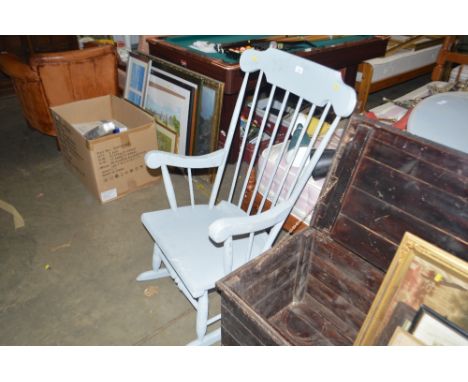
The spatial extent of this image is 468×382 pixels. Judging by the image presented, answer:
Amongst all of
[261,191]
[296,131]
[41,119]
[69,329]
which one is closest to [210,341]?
[69,329]

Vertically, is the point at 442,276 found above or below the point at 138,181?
above

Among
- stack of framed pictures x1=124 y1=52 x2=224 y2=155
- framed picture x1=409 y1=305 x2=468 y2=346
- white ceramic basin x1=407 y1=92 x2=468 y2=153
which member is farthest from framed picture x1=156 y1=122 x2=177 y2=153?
framed picture x1=409 y1=305 x2=468 y2=346

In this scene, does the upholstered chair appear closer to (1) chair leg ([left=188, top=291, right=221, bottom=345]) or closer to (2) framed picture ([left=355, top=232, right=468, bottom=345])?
(1) chair leg ([left=188, top=291, right=221, bottom=345])

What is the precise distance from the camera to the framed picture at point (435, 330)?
37.0 inches

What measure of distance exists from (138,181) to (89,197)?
1.17 ft

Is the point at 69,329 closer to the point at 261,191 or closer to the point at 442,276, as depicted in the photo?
the point at 261,191

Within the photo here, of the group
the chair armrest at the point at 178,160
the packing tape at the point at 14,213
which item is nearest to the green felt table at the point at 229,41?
the chair armrest at the point at 178,160

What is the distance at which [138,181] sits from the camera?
8.38 feet

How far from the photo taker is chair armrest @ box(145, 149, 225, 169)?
4.83 ft

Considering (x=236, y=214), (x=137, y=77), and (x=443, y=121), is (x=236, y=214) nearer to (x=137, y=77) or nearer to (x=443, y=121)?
(x=443, y=121)

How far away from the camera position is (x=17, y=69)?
2.59m

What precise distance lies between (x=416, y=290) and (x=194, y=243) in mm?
835

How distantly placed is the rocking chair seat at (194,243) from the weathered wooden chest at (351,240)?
20 centimetres

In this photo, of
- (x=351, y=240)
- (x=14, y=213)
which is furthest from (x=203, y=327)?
(x=14, y=213)
